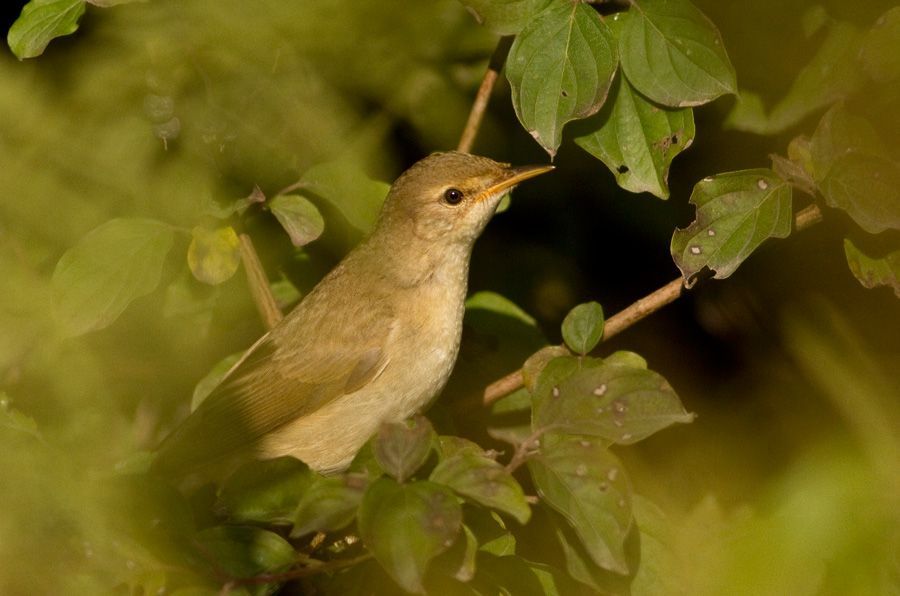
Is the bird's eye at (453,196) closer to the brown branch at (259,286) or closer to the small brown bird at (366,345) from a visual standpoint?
the small brown bird at (366,345)

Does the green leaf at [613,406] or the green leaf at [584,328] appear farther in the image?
the green leaf at [584,328]

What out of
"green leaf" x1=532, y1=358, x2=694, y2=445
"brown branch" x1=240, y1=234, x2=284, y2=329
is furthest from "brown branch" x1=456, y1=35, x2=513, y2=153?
"green leaf" x1=532, y1=358, x2=694, y2=445

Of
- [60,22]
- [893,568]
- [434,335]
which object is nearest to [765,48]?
[434,335]

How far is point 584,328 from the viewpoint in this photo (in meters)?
2.17

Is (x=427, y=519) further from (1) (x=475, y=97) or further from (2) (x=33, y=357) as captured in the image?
(1) (x=475, y=97)

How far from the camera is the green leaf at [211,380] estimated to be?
8.95 feet

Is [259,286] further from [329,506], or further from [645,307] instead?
[329,506]

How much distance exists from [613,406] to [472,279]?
4.90 ft

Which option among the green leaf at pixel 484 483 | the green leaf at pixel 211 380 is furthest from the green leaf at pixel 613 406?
the green leaf at pixel 211 380

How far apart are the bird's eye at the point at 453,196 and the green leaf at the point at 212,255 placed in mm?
649

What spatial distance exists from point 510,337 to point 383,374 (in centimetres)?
42

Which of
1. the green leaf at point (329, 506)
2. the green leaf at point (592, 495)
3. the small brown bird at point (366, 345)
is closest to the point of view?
the green leaf at point (329, 506)

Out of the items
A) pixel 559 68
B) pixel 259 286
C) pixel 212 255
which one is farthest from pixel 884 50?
pixel 259 286

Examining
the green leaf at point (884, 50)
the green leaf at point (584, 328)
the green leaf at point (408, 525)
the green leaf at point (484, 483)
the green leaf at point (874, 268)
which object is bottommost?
the green leaf at point (584, 328)
